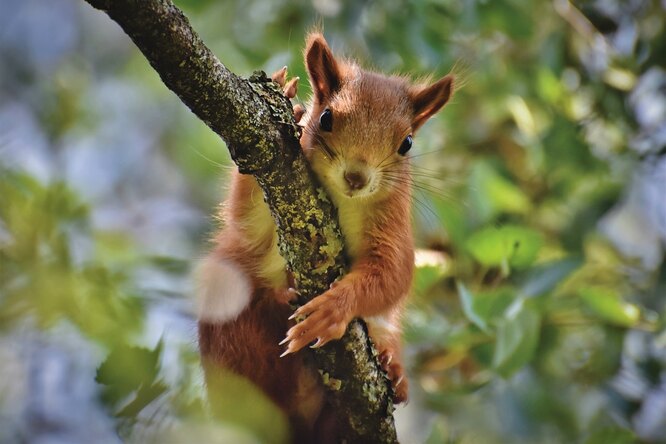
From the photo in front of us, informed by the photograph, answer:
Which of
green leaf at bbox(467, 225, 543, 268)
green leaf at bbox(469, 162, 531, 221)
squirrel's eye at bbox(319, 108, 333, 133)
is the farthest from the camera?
green leaf at bbox(469, 162, 531, 221)

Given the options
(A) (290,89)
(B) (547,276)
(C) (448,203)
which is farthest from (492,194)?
(A) (290,89)

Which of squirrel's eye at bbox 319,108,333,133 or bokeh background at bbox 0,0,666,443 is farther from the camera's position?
squirrel's eye at bbox 319,108,333,133

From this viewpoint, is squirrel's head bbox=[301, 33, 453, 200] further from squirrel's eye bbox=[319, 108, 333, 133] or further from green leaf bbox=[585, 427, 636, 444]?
green leaf bbox=[585, 427, 636, 444]

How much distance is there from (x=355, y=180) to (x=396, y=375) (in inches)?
27.9

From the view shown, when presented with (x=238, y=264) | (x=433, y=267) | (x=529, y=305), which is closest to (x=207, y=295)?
(x=238, y=264)

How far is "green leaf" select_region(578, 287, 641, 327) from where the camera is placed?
3041 mm

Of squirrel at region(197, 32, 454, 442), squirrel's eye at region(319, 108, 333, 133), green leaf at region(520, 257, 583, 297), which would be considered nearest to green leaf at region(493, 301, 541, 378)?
green leaf at region(520, 257, 583, 297)

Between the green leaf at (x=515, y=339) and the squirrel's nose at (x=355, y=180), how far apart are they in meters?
0.70

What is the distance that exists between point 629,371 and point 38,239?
2.66 m

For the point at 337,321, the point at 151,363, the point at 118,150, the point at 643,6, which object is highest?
the point at 643,6

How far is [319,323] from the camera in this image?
2.17 meters

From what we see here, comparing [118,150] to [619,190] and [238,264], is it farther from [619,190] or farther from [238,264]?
[619,190]

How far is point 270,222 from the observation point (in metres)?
2.59

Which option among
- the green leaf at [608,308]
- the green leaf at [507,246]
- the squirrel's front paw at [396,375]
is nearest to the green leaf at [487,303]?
the green leaf at [507,246]
